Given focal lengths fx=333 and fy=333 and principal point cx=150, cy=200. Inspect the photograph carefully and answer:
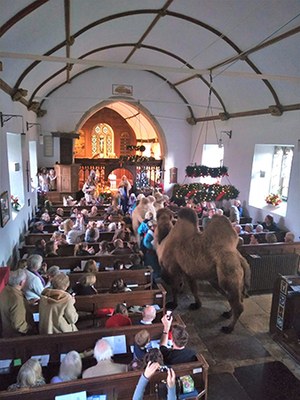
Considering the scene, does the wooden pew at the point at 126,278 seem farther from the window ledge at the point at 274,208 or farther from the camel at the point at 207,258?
the window ledge at the point at 274,208

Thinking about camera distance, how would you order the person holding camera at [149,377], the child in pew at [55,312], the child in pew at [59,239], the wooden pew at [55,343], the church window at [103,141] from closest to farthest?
the person holding camera at [149,377] < the wooden pew at [55,343] < the child in pew at [55,312] < the child in pew at [59,239] < the church window at [103,141]

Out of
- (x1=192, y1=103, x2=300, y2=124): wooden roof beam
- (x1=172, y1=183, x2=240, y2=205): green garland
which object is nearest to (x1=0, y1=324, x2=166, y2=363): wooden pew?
(x1=172, y1=183, x2=240, y2=205): green garland

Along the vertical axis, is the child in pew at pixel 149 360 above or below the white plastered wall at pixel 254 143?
below

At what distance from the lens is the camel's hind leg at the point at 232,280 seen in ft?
16.3

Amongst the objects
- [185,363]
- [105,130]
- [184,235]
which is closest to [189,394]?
[185,363]

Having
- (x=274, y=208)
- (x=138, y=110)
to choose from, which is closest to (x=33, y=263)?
(x=274, y=208)

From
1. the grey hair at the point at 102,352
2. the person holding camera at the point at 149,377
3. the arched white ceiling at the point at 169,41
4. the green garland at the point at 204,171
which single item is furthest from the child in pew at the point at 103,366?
the green garland at the point at 204,171

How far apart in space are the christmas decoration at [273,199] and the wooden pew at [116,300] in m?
6.51

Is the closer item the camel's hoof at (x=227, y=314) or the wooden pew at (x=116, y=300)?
the wooden pew at (x=116, y=300)

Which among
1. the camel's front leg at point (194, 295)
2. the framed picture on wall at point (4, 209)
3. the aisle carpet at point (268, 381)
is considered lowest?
the aisle carpet at point (268, 381)

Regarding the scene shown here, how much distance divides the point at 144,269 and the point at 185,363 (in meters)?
2.38

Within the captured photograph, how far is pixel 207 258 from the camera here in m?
5.21

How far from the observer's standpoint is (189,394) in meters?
2.94

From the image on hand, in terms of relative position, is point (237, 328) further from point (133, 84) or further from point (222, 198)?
point (133, 84)
